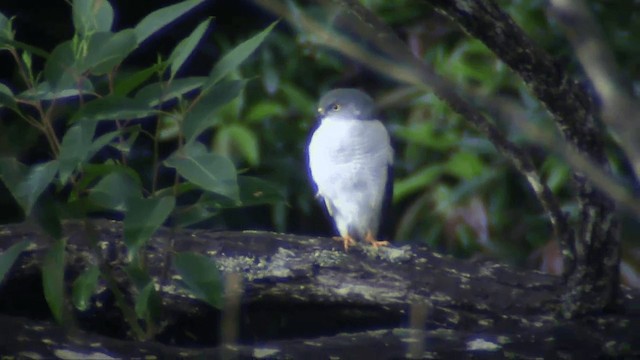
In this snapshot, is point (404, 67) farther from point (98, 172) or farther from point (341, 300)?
point (341, 300)

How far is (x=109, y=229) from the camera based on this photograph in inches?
95.3

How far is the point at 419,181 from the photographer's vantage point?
3236 mm

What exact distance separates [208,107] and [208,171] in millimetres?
138

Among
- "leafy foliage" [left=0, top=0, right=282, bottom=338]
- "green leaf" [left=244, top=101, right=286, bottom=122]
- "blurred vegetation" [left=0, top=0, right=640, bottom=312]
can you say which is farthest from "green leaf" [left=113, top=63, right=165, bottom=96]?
"green leaf" [left=244, top=101, right=286, bottom=122]

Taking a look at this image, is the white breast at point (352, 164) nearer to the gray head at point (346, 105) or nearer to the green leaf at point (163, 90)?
the gray head at point (346, 105)

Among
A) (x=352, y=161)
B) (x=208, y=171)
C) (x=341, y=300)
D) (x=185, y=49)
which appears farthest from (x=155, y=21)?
(x=352, y=161)

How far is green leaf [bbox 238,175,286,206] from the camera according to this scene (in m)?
2.05

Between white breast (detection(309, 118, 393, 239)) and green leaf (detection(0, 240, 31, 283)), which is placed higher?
white breast (detection(309, 118, 393, 239))

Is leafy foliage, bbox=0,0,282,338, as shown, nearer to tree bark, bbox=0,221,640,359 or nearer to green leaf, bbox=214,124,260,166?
tree bark, bbox=0,221,640,359

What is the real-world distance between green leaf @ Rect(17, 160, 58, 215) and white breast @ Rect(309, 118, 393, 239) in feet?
4.09

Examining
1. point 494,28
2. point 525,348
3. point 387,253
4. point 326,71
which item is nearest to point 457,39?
point 326,71

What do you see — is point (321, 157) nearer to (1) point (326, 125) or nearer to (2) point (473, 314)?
(1) point (326, 125)

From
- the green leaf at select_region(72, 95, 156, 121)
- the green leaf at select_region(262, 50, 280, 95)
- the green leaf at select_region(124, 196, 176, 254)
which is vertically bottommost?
the green leaf at select_region(124, 196, 176, 254)

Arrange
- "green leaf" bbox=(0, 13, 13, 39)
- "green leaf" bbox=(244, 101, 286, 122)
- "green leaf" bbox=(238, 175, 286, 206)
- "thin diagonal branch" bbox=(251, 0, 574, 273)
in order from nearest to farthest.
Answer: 1. "thin diagonal branch" bbox=(251, 0, 574, 273)
2. "green leaf" bbox=(0, 13, 13, 39)
3. "green leaf" bbox=(238, 175, 286, 206)
4. "green leaf" bbox=(244, 101, 286, 122)
